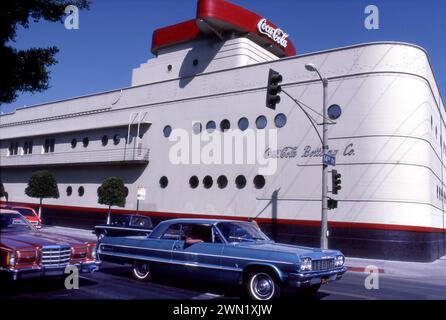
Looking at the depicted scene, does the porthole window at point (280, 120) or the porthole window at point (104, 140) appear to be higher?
the porthole window at point (280, 120)

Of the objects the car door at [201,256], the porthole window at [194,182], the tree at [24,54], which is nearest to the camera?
the tree at [24,54]

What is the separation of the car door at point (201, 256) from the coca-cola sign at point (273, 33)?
2208 centimetres

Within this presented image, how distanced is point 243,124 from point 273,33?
8.77 m

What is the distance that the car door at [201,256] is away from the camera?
888 centimetres

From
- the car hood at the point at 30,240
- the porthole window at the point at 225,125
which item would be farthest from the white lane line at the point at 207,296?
the porthole window at the point at 225,125

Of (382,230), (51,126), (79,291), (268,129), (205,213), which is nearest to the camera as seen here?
(79,291)

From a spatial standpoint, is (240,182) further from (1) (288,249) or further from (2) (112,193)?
(1) (288,249)

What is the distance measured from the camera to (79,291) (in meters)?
8.65

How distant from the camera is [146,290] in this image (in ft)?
30.0

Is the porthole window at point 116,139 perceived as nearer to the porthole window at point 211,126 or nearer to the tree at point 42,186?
the tree at point 42,186

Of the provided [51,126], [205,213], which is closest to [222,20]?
[205,213]

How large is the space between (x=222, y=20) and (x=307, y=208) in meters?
13.1

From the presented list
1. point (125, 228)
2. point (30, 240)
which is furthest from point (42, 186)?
point (30, 240)
